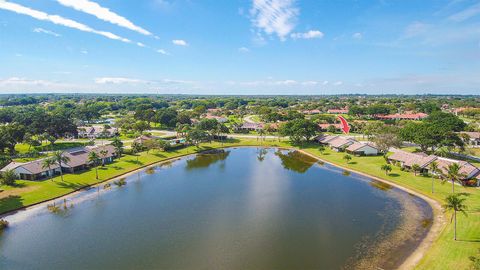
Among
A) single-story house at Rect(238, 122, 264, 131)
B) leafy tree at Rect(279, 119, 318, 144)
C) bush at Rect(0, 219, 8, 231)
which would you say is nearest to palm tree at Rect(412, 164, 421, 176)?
leafy tree at Rect(279, 119, 318, 144)

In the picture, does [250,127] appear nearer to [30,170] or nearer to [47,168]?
[47,168]

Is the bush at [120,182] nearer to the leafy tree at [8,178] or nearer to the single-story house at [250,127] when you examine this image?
the leafy tree at [8,178]

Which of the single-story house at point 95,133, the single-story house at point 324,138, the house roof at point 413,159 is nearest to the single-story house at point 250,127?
the single-story house at point 324,138

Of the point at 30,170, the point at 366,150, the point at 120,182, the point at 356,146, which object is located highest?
the point at 356,146

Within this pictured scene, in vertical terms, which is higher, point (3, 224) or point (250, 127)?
point (250, 127)

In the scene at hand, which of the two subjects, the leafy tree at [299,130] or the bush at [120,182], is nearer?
the bush at [120,182]

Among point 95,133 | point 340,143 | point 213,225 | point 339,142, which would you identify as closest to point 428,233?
point 213,225

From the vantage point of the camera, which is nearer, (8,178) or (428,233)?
(428,233)
